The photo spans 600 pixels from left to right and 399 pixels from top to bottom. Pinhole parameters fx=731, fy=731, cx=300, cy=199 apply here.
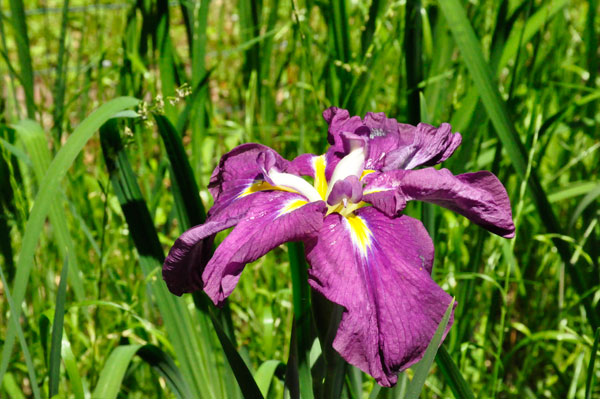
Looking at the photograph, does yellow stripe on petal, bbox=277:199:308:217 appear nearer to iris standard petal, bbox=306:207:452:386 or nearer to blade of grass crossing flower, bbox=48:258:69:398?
iris standard petal, bbox=306:207:452:386

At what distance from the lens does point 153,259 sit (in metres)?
1.25

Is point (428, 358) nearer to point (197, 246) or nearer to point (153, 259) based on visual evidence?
point (197, 246)

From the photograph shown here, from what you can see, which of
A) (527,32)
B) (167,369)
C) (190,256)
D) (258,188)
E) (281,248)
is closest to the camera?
(190,256)

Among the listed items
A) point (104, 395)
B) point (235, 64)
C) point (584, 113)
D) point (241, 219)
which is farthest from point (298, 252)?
point (235, 64)

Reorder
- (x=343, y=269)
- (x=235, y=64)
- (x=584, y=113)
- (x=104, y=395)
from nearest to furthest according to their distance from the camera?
(x=343, y=269) → (x=104, y=395) → (x=584, y=113) → (x=235, y=64)

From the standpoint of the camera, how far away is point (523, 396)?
1787mm

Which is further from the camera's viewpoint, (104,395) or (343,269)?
(104,395)

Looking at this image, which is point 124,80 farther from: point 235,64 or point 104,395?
point 235,64

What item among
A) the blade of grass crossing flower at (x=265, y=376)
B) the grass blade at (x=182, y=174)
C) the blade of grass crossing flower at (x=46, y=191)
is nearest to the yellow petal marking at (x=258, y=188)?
the grass blade at (x=182, y=174)

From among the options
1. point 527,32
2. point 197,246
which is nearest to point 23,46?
point 197,246

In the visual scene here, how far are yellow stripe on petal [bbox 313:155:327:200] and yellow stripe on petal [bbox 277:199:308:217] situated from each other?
9 cm

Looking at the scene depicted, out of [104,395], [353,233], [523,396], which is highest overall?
[353,233]

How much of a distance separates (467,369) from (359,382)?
0.73 metres

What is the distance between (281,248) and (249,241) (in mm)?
978
